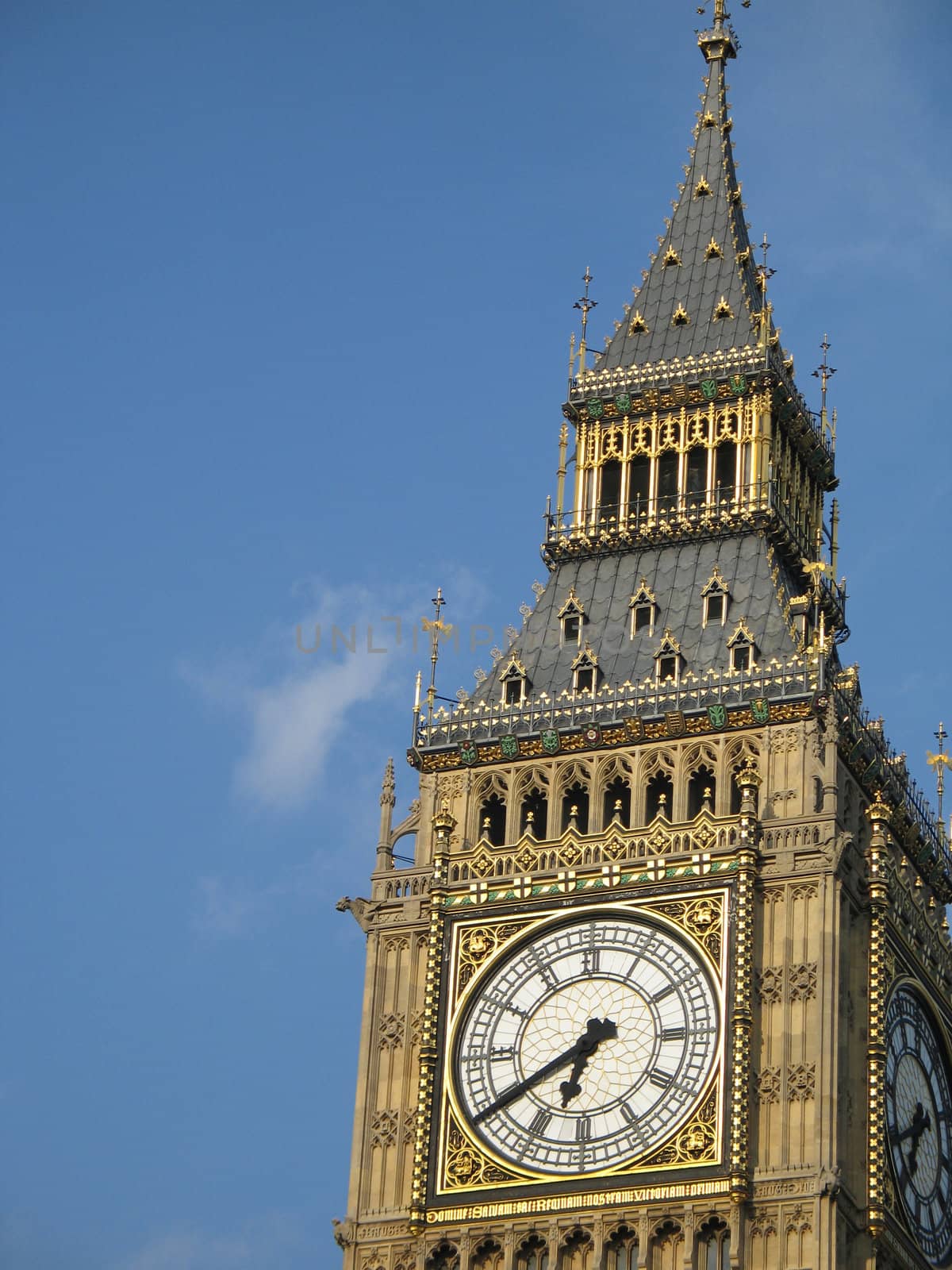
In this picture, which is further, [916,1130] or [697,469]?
[697,469]

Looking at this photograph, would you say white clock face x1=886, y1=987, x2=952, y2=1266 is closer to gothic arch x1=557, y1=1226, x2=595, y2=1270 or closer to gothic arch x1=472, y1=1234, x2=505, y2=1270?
gothic arch x1=557, y1=1226, x2=595, y2=1270

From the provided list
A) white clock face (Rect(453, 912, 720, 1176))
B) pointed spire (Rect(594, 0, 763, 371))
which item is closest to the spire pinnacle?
pointed spire (Rect(594, 0, 763, 371))

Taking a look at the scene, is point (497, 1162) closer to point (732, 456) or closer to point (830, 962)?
point (830, 962)

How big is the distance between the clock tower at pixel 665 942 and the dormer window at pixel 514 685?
94 millimetres

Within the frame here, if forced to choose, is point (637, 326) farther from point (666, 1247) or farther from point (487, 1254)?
point (666, 1247)

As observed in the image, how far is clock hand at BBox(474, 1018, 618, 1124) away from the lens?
64500 millimetres

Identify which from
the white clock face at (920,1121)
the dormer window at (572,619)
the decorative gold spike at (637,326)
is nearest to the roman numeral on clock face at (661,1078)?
the white clock face at (920,1121)

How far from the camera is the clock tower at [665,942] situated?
63031 millimetres

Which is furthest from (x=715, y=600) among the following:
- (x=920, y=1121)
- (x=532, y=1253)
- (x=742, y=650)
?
(x=532, y=1253)

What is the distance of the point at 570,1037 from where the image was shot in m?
64.8

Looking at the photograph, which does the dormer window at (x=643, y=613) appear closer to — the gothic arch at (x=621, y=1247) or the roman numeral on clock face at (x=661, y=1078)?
the roman numeral on clock face at (x=661, y=1078)

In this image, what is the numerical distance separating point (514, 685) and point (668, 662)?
271cm

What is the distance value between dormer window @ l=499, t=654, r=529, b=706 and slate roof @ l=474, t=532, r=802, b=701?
14cm

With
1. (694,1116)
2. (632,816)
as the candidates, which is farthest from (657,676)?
(694,1116)
